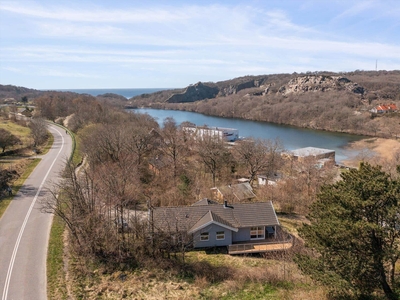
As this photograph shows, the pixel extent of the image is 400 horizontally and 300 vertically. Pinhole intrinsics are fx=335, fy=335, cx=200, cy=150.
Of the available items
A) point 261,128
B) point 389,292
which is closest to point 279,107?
point 261,128

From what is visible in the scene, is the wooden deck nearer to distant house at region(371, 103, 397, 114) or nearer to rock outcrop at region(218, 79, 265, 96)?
distant house at region(371, 103, 397, 114)

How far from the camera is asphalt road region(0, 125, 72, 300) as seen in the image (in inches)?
513

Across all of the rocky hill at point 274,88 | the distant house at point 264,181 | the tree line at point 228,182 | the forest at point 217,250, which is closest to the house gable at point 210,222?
the tree line at point 228,182

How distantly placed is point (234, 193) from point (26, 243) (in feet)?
48.9

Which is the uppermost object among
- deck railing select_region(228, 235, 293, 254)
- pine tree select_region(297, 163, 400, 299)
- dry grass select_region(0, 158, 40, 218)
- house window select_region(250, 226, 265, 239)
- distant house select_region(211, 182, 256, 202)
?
pine tree select_region(297, 163, 400, 299)

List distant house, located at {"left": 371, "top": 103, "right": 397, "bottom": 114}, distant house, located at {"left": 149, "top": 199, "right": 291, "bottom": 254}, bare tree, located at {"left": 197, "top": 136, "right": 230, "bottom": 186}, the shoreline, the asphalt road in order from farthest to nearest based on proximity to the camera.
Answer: distant house, located at {"left": 371, "top": 103, "right": 397, "bottom": 114} → the shoreline → bare tree, located at {"left": 197, "top": 136, "right": 230, "bottom": 186} → distant house, located at {"left": 149, "top": 199, "right": 291, "bottom": 254} → the asphalt road

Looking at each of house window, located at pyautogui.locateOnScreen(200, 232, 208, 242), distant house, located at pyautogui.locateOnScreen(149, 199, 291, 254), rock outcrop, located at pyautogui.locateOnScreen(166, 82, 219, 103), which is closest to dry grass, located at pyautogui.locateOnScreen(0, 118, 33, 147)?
distant house, located at pyautogui.locateOnScreen(149, 199, 291, 254)

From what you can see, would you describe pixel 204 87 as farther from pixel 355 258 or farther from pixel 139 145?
pixel 355 258

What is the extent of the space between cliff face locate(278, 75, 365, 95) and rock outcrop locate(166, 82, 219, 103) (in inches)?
2164

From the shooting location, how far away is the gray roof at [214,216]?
18.7 metres

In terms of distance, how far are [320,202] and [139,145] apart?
22.7m

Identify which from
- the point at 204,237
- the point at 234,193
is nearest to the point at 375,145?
the point at 234,193

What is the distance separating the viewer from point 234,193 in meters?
26.2

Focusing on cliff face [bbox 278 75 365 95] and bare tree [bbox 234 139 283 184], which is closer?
bare tree [bbox 234 139 283 184]
